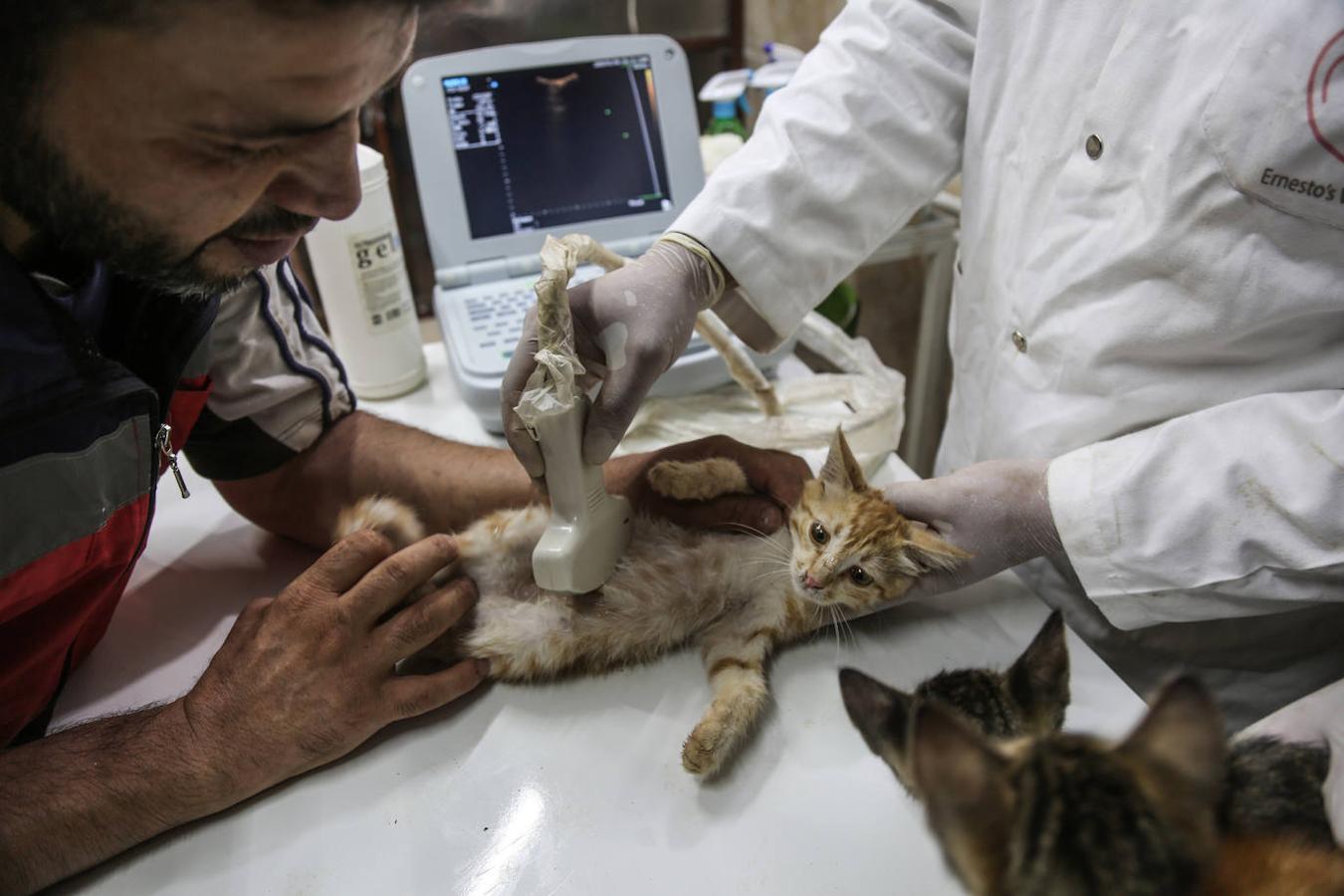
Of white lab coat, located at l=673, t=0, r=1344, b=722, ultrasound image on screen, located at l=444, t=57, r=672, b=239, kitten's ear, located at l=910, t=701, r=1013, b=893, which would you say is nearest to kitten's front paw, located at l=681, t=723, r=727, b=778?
white lab coat, located at l=673, t=0, r=1344, b=722

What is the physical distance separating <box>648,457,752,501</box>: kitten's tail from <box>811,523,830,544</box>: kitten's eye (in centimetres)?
14

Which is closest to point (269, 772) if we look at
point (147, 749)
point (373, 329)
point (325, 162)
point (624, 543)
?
point (147, 749)

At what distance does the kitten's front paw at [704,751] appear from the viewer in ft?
2.72

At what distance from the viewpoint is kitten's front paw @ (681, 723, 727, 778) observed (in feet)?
2.72

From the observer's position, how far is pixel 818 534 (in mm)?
1065

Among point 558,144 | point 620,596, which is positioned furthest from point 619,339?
point 558,144

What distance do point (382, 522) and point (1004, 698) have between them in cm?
79

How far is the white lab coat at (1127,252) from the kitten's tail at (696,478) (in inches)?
9.3

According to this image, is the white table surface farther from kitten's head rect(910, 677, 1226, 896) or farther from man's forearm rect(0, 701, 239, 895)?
kitten's head rect(910, 677, 1226, 896)

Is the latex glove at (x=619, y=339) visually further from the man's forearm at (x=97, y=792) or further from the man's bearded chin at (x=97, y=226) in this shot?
the man's forearm at (x=97, y=792)

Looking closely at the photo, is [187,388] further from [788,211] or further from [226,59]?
[788,211]

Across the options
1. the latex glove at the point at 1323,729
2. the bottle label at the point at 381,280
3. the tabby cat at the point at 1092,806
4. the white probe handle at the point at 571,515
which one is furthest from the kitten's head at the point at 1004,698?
the bottle label at the point at 381,280

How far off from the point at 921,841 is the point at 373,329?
1251 millimetres

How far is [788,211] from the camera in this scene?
3.80 feet
